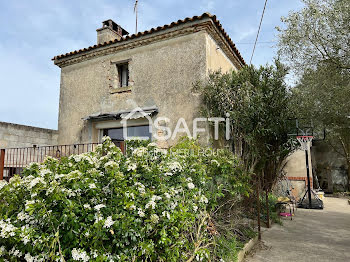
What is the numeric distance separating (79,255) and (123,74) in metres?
8.64

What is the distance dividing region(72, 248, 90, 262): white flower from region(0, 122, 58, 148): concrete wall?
8.26m

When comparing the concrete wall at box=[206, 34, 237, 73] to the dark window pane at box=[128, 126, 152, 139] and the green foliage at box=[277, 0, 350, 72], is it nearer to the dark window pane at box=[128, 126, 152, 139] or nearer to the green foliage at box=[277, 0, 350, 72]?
the green foliage at box=[277, 0, 350, 72]

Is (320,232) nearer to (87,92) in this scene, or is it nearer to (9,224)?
(9,224)

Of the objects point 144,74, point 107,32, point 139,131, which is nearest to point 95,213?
point 139,131

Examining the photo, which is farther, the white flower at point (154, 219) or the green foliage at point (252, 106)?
the green foliage at point (252, 106)

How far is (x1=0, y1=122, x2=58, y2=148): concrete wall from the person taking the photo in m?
8.55

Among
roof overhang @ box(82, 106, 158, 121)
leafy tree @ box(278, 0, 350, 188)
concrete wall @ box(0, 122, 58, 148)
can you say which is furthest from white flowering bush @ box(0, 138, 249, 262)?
concrete wall @ box(0, 122, 58, 148)

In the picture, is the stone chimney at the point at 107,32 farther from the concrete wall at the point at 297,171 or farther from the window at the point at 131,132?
the concrete wall at the point at 297,171

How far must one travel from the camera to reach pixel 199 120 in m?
7.65

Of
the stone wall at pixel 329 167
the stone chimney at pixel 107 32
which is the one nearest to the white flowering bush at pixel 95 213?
the stone chimney at pixel 107 32

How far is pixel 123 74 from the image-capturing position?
32.5 feet

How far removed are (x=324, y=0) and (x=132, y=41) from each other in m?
6.58

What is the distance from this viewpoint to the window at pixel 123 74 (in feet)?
32.0

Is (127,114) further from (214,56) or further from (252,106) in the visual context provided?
(252,106)
